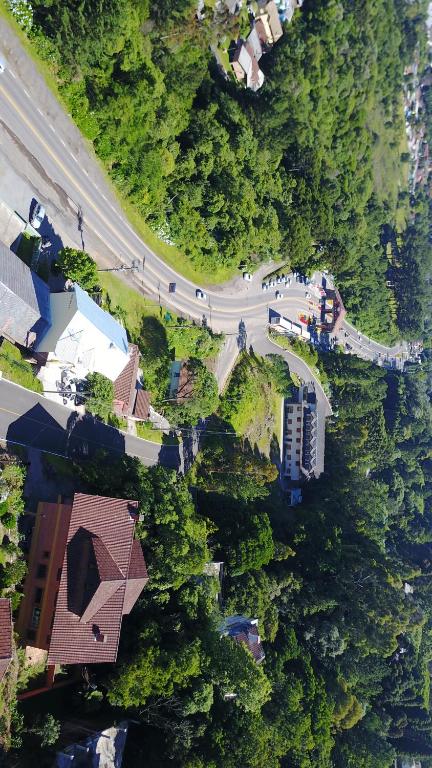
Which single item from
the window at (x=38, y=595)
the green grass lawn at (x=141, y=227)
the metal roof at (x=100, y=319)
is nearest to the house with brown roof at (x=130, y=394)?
the metal roof at (x=100, y=319)

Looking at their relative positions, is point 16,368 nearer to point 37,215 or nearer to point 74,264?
point 74,264

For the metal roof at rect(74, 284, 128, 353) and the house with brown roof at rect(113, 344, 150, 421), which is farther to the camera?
the house with brown roof at rect(113, 344, 150, 421)

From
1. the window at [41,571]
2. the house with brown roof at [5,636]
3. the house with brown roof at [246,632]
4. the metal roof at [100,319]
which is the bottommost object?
the house with brown roof at [5,636]

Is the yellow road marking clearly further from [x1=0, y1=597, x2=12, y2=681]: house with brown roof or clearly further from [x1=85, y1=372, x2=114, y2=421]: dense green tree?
[x1=0, y1=597, x2=12, y2=681]: house with brown roof

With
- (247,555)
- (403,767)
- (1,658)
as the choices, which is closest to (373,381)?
(247,555)

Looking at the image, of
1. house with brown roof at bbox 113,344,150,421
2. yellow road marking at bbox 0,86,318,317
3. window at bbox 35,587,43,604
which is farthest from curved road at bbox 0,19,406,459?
window at bbox 35,587,43,604

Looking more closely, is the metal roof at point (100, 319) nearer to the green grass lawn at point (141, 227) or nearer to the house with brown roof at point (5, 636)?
the green grass lawn at point (141, 227)

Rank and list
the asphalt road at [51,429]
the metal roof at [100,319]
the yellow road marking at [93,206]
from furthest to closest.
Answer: the yellow road marking at [93,206] → the metal roof at [100,319] → the asphalt road at [51,429]
